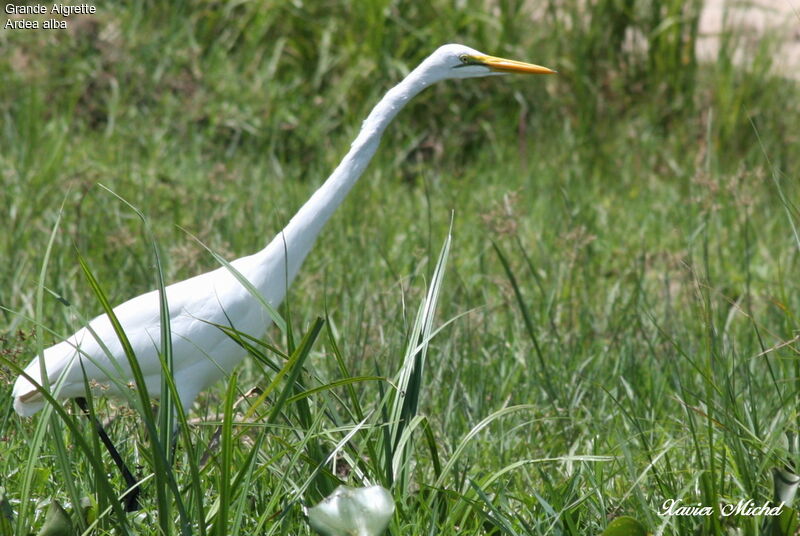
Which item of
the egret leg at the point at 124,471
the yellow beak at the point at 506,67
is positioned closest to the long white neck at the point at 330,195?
the yellow beak at the point at 506,67

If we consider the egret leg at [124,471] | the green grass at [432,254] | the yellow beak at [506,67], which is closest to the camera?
the green grass at [432,254]

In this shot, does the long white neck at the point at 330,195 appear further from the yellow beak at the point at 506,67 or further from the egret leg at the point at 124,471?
the egret leg at the point at 124,471


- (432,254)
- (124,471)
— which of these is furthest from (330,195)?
(432,254)

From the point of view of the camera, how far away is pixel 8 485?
6.48 ft

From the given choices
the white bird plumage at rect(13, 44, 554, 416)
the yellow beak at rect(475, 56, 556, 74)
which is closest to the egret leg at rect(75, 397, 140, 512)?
the white bird plumage at rect(13, 44, 554, 416)

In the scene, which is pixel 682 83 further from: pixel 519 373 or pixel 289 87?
pixel 519 373

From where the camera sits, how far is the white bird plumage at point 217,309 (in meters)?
2.27

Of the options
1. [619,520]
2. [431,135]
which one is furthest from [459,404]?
[431,135]

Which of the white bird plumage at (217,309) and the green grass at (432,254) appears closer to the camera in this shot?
the green grass at (432,254)

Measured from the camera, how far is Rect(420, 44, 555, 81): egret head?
233 centimetres

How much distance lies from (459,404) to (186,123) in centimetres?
275

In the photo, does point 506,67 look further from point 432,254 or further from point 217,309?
point 432,254

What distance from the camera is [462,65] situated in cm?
238

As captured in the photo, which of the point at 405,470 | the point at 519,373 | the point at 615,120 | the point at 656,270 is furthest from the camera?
the point at 615,120
